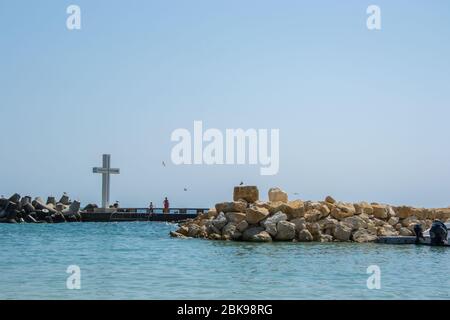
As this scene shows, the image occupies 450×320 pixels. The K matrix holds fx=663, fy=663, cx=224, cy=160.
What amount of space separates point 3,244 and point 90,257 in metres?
7.89

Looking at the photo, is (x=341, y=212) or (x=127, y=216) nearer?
(x=341, y=212)

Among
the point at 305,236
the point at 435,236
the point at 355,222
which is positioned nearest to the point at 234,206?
the point at 305,236

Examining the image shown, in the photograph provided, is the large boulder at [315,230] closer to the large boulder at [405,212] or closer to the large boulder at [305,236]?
the large boulder at [305,236]

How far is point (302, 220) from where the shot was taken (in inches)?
1145

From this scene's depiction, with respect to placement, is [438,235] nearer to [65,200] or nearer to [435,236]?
[435,236]

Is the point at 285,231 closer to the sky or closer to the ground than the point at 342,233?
closer to the sky

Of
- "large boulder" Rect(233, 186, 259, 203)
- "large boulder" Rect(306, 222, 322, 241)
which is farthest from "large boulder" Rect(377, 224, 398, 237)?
"large boulder" Rect(233, 186, 259, 203)

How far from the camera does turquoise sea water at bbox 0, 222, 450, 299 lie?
14758 millimetres

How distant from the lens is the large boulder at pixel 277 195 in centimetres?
3156

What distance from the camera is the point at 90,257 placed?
2333cm

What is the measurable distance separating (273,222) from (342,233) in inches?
121

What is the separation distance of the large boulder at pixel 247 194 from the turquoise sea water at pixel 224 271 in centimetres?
362
